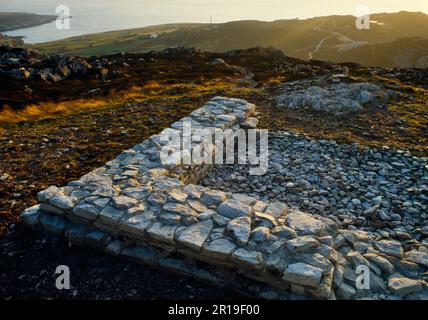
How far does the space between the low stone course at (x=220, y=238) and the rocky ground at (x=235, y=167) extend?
348 mm

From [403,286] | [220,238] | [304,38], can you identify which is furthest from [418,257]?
[304,38]

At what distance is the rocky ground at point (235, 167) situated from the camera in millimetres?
5777

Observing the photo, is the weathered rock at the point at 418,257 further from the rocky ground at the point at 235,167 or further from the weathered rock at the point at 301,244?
the weathered rock at the point at 301,244

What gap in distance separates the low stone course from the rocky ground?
35cm

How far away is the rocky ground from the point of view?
5.78 metres

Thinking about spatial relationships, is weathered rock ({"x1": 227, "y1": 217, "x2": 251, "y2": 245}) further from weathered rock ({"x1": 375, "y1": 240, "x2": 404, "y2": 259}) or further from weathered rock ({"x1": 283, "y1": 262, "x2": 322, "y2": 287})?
weathered rock ({"x1": 375, "y1": 240, "x2": 404, "y2": 259})

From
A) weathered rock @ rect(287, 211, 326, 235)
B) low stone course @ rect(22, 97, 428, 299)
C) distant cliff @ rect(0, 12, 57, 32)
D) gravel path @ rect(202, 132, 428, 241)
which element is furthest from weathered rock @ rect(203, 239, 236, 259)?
distant cliff @ rect(0, 12, 57, 32)

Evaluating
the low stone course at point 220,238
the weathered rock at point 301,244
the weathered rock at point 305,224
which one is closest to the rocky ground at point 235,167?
the low stone course at point 220,238

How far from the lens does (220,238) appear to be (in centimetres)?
559

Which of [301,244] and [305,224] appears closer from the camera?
[301,244]

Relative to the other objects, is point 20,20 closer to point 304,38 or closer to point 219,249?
point 304,38

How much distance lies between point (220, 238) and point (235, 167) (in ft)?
14.5
